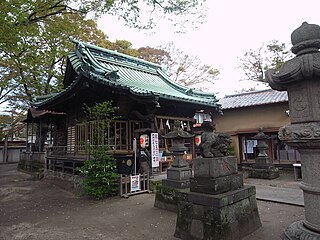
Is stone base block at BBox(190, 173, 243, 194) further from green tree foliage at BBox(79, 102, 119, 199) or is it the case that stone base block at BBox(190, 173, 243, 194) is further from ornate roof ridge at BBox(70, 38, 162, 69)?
ornate roof ridge at BBox(70, 38, 162, 69)

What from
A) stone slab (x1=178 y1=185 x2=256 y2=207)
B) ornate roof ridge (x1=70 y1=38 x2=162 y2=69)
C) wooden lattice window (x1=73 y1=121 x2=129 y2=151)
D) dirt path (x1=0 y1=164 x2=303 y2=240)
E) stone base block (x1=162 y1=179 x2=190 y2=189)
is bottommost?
dirt path (x1=0 y1=164 x2=303 y2=240)

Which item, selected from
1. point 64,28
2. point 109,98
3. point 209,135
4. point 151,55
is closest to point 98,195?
point 109,98

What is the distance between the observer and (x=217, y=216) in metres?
4.16

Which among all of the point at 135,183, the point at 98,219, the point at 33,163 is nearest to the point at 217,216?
the point at 98,219

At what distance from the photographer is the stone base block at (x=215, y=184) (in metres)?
4.47

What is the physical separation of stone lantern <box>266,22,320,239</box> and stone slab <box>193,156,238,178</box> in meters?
1.57

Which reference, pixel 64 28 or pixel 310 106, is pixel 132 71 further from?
pixel 310 106

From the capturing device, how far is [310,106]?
314cm

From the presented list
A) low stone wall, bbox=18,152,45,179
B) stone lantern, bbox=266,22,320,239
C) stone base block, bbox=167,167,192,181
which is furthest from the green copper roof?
low stone wall, bbox=18,152,45,179

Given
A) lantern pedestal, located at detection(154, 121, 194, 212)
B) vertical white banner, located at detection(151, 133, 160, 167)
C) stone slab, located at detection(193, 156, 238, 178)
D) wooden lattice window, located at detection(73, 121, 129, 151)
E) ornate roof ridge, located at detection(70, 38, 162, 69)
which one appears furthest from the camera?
ornate roof ridge, located at detection(70, 38, 162, 69)

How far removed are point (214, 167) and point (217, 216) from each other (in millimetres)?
923

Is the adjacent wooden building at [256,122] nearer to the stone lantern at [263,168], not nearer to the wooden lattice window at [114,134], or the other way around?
the stone lantern at [263,168]

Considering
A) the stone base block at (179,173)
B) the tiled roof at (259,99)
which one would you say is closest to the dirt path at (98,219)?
the stone base block at (179,173)

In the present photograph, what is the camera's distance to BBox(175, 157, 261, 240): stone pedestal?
4191 mm
